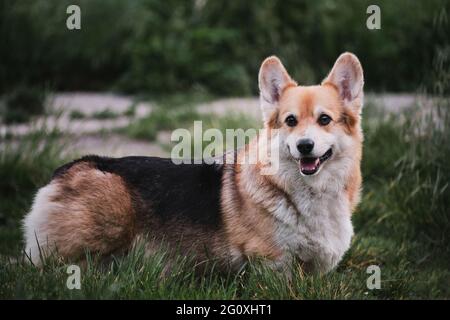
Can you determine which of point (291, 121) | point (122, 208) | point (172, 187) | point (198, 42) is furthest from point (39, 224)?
point (198, 42)

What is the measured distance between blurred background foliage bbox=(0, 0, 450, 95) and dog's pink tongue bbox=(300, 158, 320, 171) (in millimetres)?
6362

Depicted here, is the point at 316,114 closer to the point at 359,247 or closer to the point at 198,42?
the point at 359,247

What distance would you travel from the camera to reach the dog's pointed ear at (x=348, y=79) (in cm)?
441

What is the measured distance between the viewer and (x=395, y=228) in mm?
5590

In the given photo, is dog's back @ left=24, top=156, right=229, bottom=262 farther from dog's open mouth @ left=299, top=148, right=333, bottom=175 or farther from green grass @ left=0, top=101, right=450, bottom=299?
dog's open mouth @ left=299, top=148, right=333, bottom=175

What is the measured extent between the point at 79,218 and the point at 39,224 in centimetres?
27

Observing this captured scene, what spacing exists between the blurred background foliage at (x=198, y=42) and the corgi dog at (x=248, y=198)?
6067 mm

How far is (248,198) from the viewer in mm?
4383

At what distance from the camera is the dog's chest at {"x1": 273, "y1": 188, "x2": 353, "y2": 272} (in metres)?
4.21

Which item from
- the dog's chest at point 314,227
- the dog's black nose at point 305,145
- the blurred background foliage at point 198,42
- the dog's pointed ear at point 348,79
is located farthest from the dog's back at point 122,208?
the blurred background foliage at point 198,42

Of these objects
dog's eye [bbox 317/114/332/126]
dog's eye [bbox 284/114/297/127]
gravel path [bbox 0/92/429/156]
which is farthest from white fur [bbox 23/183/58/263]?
gravel path [bbox 0/92/429/156]

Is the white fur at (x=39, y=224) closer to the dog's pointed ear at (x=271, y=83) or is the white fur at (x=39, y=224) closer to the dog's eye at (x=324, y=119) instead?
the dog's pointed ear at (x=271, y=83)

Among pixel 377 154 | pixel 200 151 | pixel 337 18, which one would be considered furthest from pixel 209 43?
pixel 377 154
